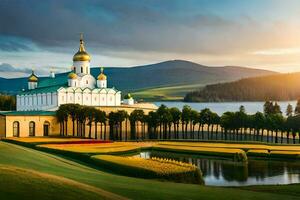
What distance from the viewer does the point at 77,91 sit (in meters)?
112

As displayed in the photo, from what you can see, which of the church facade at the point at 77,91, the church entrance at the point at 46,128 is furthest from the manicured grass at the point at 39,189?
the church facade at the point at 77,91

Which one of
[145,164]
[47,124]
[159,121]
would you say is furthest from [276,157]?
[47,124]

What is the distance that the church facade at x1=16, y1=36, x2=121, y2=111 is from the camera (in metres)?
110

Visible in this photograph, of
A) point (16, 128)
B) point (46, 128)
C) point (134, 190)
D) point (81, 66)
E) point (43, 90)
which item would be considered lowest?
point (134, 190)

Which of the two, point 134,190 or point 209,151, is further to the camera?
point 209,151

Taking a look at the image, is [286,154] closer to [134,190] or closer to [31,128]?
[134,190]

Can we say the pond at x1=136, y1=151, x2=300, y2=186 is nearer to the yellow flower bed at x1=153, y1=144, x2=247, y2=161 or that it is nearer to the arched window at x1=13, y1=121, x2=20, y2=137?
the yellow flower bed at x1=153, y1=144, x2=247, y2=161

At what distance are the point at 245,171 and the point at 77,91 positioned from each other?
7249cm

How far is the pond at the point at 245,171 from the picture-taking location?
39.3m

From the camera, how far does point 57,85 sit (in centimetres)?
11575

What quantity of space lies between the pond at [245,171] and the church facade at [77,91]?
5849 centimetres

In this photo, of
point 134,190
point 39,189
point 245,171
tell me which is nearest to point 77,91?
point 245,171

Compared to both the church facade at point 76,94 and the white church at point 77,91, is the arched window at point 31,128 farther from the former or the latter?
the white church at point 77,91

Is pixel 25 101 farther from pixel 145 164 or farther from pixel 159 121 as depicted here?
pixel 145 164
